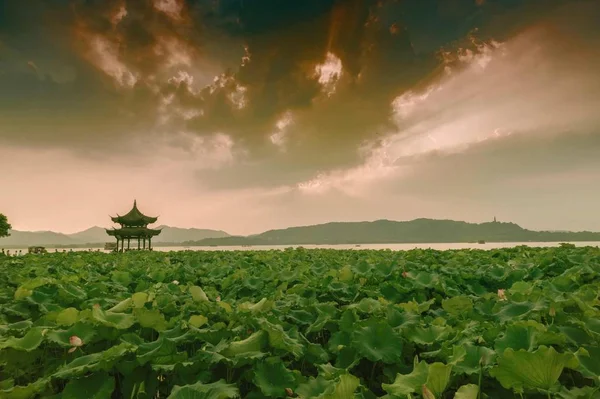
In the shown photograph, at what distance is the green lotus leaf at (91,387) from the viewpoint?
2.19 m

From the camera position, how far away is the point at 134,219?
148ft

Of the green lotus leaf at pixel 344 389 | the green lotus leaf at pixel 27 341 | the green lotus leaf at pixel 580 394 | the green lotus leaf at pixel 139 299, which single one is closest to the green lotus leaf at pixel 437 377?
the green lotus leaf at pixel 344 389

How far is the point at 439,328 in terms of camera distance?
2.55 meters

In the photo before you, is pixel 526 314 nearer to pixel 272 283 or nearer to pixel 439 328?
pixel 439 328

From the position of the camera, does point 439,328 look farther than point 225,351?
Yes

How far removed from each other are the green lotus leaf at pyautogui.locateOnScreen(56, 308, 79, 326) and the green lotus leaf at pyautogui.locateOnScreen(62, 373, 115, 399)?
0.74 m

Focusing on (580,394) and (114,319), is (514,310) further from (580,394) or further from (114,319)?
(114,319)

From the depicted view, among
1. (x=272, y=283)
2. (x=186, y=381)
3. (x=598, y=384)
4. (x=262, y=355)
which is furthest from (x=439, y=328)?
(x=272, y=283)

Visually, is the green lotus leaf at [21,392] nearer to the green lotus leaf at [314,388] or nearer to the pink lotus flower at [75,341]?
the pink lotus flower at [75,341]

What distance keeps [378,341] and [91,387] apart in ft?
5.65

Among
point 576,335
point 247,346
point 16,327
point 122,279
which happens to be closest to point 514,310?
point 576,335

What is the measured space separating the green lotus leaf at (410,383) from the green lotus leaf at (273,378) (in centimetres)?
56

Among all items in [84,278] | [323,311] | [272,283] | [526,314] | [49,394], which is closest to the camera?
[49,394]

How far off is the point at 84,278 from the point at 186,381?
17.1 ft
